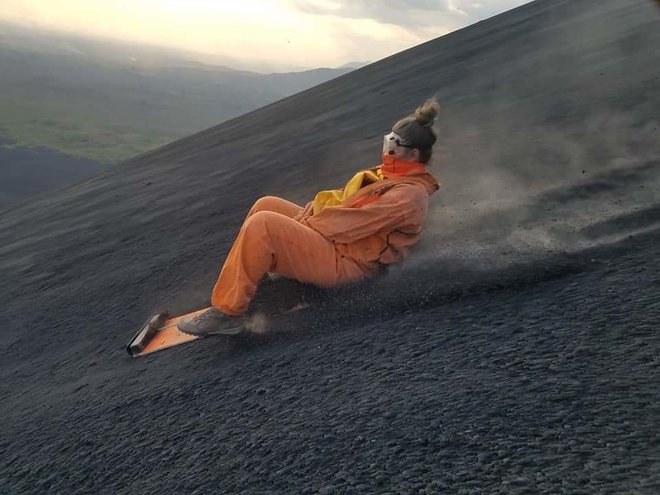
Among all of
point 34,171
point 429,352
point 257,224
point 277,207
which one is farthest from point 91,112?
point 429,352

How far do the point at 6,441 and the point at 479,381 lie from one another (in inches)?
105

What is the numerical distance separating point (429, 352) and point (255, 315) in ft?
3.97

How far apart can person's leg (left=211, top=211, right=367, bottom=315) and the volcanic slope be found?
194mm

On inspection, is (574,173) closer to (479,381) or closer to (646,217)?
(646,217)

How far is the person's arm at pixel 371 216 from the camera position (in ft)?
10.7

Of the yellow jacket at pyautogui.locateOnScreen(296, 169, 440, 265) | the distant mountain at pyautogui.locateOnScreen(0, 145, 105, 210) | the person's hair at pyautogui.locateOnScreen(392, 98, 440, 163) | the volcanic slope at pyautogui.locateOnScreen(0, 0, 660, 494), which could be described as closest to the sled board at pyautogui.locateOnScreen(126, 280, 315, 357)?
the volcanic slope at pyautogui.locateOnScreen(0, 0, 660, 494)

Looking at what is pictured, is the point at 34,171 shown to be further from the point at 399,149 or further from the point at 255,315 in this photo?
the point at 399,149

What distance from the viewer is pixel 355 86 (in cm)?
1338

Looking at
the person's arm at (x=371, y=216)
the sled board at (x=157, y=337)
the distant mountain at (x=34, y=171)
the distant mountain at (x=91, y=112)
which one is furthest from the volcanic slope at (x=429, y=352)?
the distant mountain at (x=91, y=112)

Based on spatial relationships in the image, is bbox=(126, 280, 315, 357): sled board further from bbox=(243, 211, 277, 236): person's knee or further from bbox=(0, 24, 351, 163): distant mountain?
bbox=(0, 24, 351, 163): distant mountain

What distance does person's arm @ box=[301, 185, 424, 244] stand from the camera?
128 inches

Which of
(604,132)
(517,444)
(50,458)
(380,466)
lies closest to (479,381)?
(517,444)

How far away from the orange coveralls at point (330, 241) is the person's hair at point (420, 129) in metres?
0.19

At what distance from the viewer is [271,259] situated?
321cm
